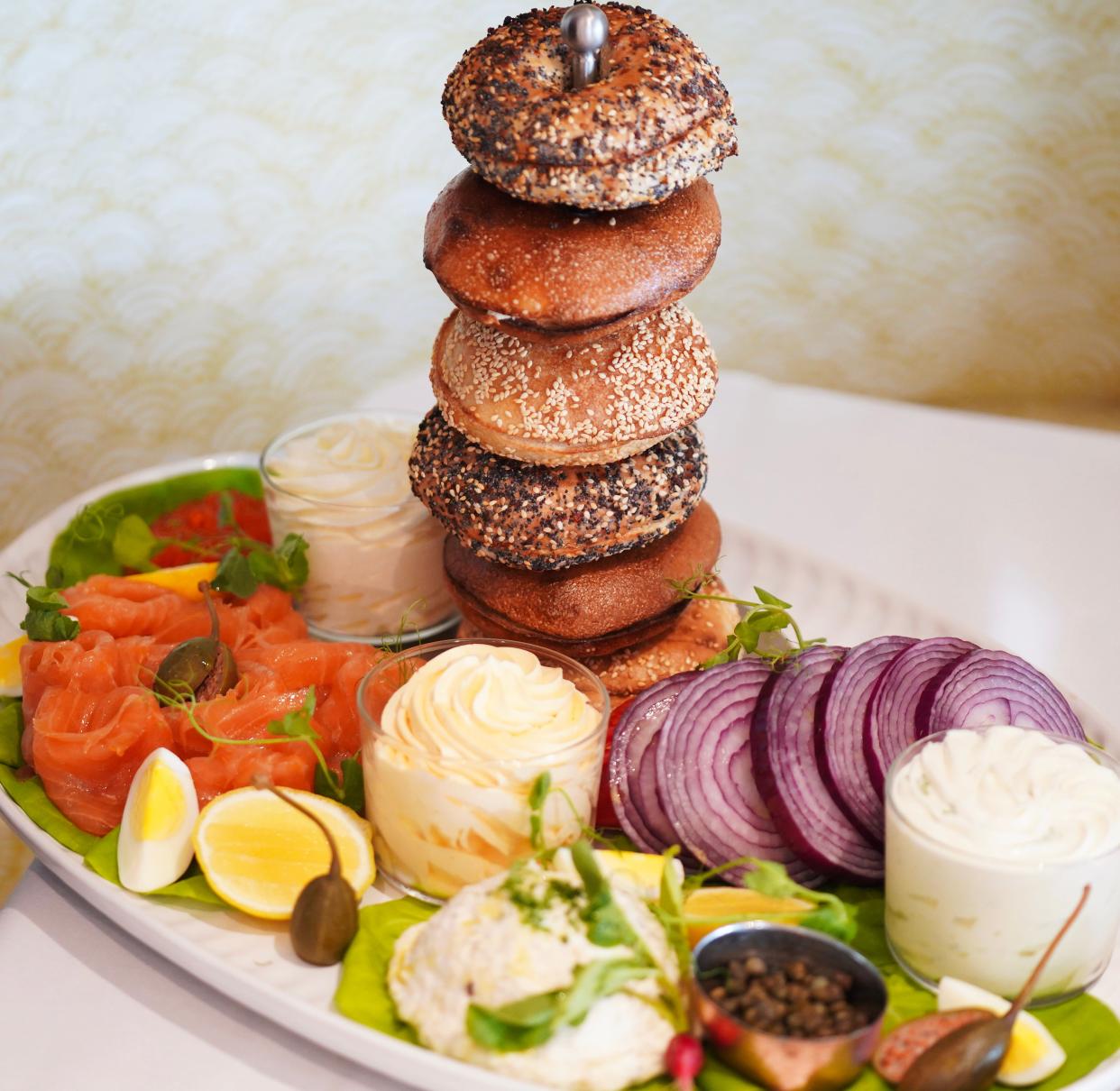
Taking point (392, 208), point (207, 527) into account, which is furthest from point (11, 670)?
point (392, 208)

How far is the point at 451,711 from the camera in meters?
1.97

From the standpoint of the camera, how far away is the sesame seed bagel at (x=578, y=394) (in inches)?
83.6

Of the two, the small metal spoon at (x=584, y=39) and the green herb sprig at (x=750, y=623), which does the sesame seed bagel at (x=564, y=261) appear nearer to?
the small metal spoon at (x=584, y=39)

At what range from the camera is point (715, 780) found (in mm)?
2035

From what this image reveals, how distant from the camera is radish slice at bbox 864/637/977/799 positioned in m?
2.00

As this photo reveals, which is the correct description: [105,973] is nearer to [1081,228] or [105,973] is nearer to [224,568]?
[224,568]

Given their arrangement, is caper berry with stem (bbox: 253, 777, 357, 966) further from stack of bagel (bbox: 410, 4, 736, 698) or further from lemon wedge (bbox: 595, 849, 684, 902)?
stack of bagel (bbox: 410, 4, 736, 698)

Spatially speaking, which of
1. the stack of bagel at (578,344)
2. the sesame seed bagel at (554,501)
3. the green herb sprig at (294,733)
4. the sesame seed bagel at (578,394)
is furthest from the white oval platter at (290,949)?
the sesame seed bagel at (578,394)

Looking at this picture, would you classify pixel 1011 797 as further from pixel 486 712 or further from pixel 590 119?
pixel 590 119

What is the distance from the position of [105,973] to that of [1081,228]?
4.48 meters

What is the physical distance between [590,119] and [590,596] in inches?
32.3

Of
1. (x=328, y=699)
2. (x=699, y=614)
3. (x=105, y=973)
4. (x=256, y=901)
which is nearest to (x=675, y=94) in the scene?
(x=699, y=614)

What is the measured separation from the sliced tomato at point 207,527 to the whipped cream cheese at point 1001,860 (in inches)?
68.0

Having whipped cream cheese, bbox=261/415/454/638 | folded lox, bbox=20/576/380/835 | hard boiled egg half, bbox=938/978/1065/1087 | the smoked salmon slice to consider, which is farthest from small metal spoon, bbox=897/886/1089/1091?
whipped cream cheese, bbox=261/415/454/638
